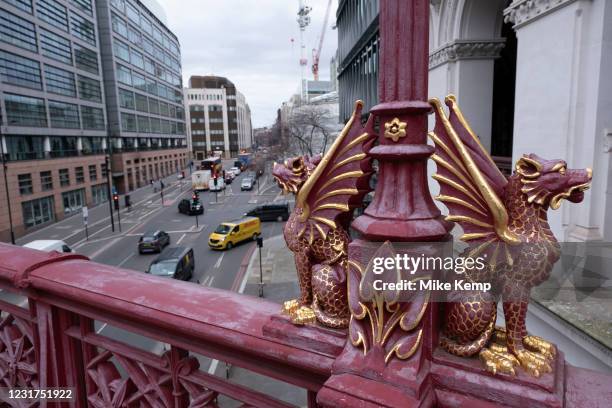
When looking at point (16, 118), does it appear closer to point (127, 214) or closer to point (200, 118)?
point (127, 214)

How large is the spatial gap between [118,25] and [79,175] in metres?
17.7

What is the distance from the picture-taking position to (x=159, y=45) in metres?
55.2

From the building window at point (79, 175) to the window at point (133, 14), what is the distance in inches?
811

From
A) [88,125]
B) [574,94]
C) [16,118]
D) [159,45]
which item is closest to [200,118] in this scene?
[159,45]

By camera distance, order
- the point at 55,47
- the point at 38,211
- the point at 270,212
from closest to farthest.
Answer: the point at 38,211 < the point at 270,212 < the point at 55,47

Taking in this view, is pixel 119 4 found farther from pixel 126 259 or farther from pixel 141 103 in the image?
pixel 126 259

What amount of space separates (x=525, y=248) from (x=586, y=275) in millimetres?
5942

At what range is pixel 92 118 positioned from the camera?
36.7 m

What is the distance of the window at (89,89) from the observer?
3450 centimetres

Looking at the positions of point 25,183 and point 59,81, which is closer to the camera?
point 25,183

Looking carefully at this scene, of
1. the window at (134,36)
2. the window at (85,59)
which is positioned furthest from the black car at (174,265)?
the window at (134,36)

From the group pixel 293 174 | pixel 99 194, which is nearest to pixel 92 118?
pixel 99 194

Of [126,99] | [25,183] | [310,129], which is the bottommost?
[25,183]

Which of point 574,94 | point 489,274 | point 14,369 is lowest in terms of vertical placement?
point 14,369
